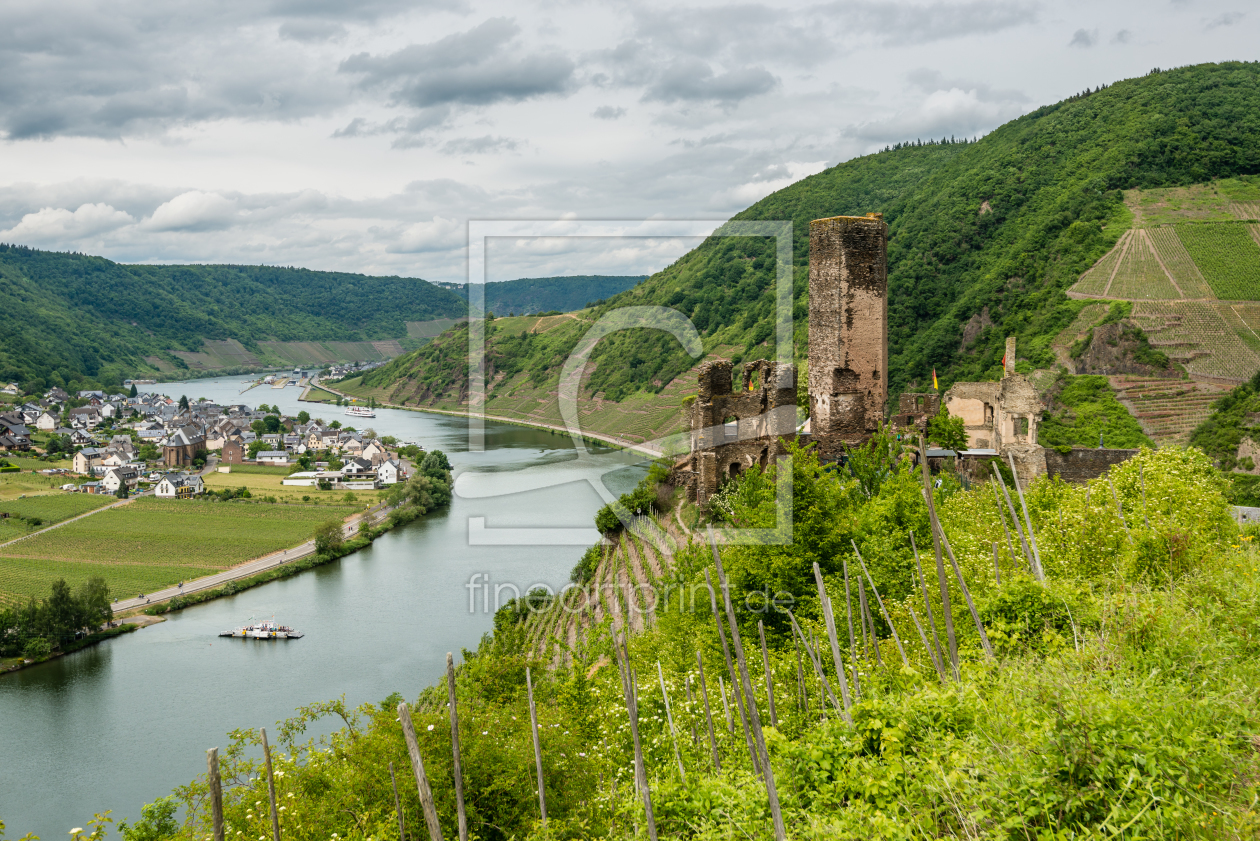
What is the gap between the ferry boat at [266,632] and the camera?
107 ft

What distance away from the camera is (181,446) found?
76500 millimetres

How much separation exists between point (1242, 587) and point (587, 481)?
4860 cm

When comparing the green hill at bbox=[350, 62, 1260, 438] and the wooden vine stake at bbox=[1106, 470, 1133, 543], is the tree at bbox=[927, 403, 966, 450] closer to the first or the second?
the wooden vine stake at bbox=[1106, 470, 1133, 543]

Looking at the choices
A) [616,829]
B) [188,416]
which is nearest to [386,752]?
[616,829]

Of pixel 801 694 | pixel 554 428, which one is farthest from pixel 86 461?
pixel 801 694

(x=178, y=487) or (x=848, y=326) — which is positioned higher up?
(x=848, y=326)

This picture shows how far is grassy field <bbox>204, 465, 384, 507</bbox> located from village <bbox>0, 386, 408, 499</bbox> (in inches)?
46.0

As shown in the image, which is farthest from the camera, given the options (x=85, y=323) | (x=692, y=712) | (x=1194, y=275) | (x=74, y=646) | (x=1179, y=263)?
(x=85, y=323)

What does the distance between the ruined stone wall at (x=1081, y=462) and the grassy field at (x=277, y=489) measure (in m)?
47.5

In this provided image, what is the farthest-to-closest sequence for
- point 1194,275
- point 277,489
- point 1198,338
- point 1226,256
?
point 277,489, point 1226,256, point 1194,275, point 1198,338

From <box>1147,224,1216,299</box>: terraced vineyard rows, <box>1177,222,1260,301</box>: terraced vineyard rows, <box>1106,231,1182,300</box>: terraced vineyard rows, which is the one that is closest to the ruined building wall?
<box>1106,231,1182,300</box>: terraced vineyard rows

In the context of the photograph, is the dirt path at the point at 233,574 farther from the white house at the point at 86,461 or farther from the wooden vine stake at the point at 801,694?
the wooden vine stake at the point at 801,694

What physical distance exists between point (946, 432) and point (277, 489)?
178ft
